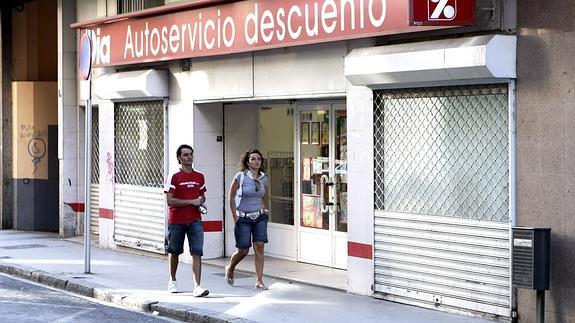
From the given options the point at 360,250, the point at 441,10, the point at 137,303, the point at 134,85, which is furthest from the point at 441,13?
the point at 134,85

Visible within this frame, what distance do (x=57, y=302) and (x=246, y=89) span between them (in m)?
3.96

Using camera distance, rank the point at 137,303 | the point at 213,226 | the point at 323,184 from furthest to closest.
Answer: the point at 213,226
the point at 323,184
the point at 137,303

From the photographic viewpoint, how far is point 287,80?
13.1 m

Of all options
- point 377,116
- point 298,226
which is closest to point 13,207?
point 298,226

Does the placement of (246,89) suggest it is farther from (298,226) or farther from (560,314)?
(560,314)

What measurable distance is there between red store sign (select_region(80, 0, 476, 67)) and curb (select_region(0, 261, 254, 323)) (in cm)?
351

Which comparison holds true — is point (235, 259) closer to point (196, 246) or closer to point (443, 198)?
point (196, 246)

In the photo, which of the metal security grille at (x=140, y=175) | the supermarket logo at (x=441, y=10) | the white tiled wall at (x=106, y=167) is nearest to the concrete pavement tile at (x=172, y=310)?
the supermarket logo at (x=441, y=10)

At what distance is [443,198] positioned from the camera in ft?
35.2

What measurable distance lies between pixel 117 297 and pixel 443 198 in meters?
4.09

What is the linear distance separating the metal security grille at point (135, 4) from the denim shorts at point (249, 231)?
16.9 ft

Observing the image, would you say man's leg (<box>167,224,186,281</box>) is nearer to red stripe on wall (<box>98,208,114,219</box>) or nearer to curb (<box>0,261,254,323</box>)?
curb (<box>0,261,254,323</box>)

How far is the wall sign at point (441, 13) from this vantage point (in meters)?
9.87

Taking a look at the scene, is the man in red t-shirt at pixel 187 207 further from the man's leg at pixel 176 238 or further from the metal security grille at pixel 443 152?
the metal security grille at pixel 443 152
